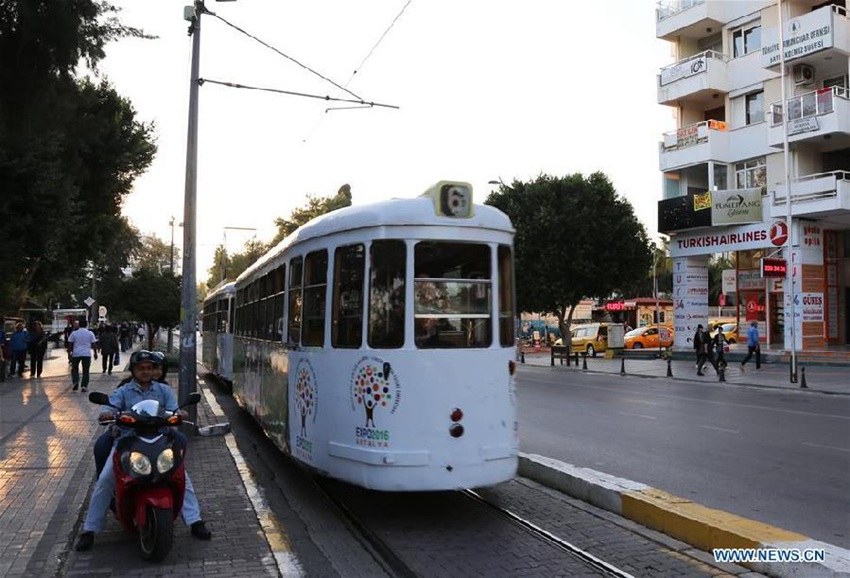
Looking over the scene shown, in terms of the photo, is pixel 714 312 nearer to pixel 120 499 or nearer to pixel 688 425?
pixel 688 425

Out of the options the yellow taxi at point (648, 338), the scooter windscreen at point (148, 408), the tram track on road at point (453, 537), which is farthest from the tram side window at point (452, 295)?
the yellow taxi at point (648, 338)

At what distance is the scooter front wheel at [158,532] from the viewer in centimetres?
498

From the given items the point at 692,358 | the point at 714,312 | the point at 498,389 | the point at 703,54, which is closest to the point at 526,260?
the point at 692,358

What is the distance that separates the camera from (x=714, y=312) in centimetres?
6550

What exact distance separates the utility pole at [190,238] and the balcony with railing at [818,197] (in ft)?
70.6

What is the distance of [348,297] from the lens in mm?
6379

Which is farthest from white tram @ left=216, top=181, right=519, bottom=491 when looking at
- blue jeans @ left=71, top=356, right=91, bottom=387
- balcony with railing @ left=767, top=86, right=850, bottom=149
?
balcony with railing @ left=767, top=86, right=850, bottom=149

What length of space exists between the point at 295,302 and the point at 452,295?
2.11 m

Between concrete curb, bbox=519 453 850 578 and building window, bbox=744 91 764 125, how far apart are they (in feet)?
89.4

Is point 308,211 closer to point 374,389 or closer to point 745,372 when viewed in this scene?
point 745,372

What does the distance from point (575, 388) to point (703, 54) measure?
18862 millimetres

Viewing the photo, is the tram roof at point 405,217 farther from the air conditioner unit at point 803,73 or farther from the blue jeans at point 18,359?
the air conditioner unit at point 803,73

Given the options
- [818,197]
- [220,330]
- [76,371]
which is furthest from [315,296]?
[818,197]

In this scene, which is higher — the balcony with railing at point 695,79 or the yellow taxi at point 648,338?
the balcony with railing at point 695,79
